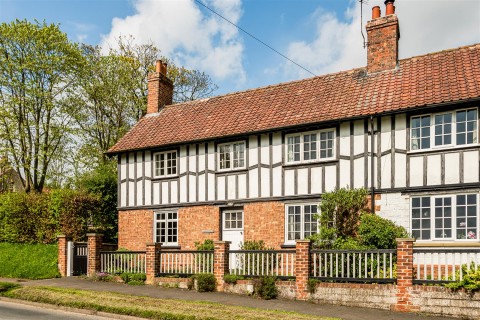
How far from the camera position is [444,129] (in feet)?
49.2

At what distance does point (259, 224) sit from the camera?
1794 centimetres

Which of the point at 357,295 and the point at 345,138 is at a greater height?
the point at 345,138

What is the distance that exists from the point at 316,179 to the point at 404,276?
5741mm

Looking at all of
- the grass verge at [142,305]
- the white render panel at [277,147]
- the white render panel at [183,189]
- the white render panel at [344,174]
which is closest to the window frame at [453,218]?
the white render panel at [344,174]

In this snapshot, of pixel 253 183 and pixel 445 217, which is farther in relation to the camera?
pixel 253 183

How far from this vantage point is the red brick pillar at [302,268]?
1327 cm

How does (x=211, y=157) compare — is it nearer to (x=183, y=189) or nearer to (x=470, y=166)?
(x=183, y=189)

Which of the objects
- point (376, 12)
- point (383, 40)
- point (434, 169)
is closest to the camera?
point (434, 169)

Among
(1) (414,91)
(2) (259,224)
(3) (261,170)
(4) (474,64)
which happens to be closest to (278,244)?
(2) (259,224)

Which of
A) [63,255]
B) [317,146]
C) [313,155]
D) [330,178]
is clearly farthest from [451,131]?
[63,255]

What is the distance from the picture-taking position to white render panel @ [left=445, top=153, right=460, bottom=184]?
14580 mm

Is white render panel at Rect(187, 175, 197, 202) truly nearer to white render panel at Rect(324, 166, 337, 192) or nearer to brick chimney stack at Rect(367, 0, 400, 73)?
white render panel at Rect(324, 166, 337, 192)

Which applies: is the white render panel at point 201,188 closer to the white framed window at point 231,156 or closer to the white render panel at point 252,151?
the white framed window at point 231,156

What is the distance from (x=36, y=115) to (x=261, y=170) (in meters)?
17.4
